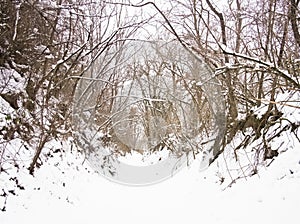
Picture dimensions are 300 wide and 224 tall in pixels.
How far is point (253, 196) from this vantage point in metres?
4.11


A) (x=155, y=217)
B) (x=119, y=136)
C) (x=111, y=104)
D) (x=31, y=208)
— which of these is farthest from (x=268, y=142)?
(x=119, y=136)

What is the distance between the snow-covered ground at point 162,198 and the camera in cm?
375

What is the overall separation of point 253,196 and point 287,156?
67 cm

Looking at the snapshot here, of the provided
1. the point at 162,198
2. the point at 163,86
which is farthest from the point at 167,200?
the point at 163,86

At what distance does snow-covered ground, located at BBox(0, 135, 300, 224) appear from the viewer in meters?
3.75

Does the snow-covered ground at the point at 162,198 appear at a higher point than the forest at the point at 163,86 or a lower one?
lower

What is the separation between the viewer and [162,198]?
22.4 ft

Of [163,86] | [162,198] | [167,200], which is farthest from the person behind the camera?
[163,86]

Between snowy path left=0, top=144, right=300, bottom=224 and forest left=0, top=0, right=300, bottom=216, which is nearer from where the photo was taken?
snowy path left=0, top=144, right=300, bottom=224

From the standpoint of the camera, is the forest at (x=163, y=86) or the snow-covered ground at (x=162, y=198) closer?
the snow-covered ground at (x=162, y=198)

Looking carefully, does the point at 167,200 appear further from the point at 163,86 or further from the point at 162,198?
the point at 163,86

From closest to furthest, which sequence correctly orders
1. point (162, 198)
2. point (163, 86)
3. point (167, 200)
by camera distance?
point (167, 200)
point (162, 198)
point (163, 86)

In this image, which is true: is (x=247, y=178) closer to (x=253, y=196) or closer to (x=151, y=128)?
(x=253, y=196)

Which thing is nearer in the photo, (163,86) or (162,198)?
(162,198)
